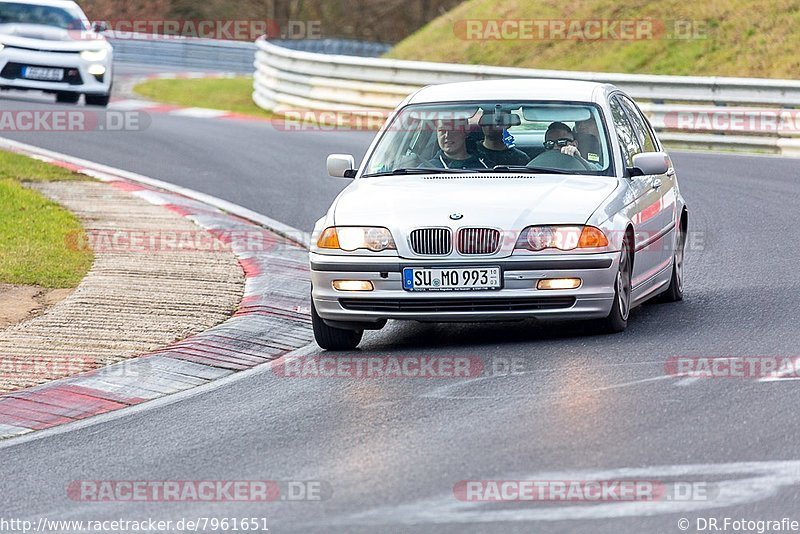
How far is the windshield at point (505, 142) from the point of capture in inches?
383

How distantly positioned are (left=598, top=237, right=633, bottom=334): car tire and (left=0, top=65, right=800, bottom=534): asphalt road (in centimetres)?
9

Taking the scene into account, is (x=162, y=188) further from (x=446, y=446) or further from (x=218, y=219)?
(x=446, y=446)

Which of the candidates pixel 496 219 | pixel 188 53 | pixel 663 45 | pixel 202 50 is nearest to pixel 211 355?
pixel 496 219

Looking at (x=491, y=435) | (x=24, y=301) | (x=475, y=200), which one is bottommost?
(x=24, y=301)

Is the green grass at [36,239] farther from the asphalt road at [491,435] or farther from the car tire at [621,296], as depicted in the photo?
the car tire at [621,296]

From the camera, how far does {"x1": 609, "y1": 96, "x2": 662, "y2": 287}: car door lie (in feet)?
31.0

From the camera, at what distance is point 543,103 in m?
9.95

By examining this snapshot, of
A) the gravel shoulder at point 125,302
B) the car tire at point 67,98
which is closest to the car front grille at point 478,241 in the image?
the gravel shoulder at point 125,302

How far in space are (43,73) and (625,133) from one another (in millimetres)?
15019

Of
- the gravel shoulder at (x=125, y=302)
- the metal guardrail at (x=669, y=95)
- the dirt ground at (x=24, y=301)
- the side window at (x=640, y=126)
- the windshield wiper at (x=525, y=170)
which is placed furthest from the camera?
the metal guardrail at (x=669, y=95)

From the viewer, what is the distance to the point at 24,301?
1074cm

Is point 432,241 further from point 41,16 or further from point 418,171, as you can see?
point 41,16

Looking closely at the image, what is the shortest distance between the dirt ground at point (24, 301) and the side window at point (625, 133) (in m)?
4.03

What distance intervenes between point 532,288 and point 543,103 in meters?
1.74
